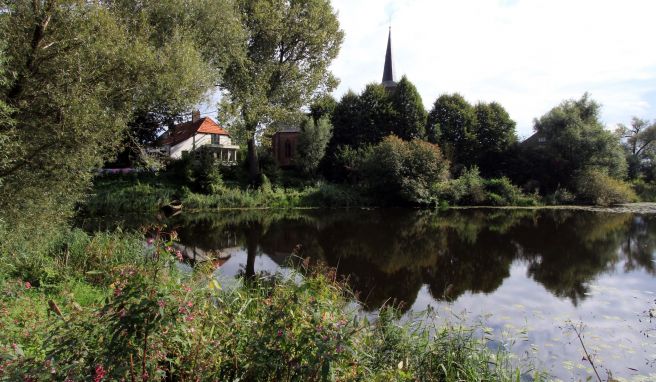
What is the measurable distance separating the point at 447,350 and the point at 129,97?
28.9 feet

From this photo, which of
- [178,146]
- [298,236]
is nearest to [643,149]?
[298,236]

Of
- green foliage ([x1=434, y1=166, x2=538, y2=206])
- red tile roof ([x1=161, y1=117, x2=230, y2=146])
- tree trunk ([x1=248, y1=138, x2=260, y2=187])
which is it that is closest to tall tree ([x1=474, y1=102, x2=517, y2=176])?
green foliage ([x1=434, y1=166, x2=538, y2=206])

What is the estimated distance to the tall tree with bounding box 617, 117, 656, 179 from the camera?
36.4 meters

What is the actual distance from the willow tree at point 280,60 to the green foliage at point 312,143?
10.4 feet

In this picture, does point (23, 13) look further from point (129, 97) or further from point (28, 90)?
point (129, 97)

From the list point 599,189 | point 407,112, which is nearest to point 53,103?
point 407,112

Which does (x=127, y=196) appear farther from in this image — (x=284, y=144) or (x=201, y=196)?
(x=284, y=144)

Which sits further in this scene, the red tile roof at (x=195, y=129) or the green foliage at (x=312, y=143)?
the red tile roof at (x=195, y=129)

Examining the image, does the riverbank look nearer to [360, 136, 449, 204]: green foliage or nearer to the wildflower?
[360, 136, 449, 204]: green foliage

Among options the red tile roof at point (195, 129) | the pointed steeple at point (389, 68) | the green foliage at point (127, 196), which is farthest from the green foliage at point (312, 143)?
the pointed steeple at point (389, 68)

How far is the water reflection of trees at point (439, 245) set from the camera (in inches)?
387

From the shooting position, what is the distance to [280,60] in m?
25.6

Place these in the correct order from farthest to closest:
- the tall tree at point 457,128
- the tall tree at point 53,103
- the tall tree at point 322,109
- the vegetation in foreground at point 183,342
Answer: the tall tree at point 457,128
the tall tree at point 322,109
the tall tree at point 53,103
the vegetation in foreground at point 183,342

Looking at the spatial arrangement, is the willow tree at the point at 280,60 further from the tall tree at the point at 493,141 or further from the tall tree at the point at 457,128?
the tall tree at the point at 493,141
